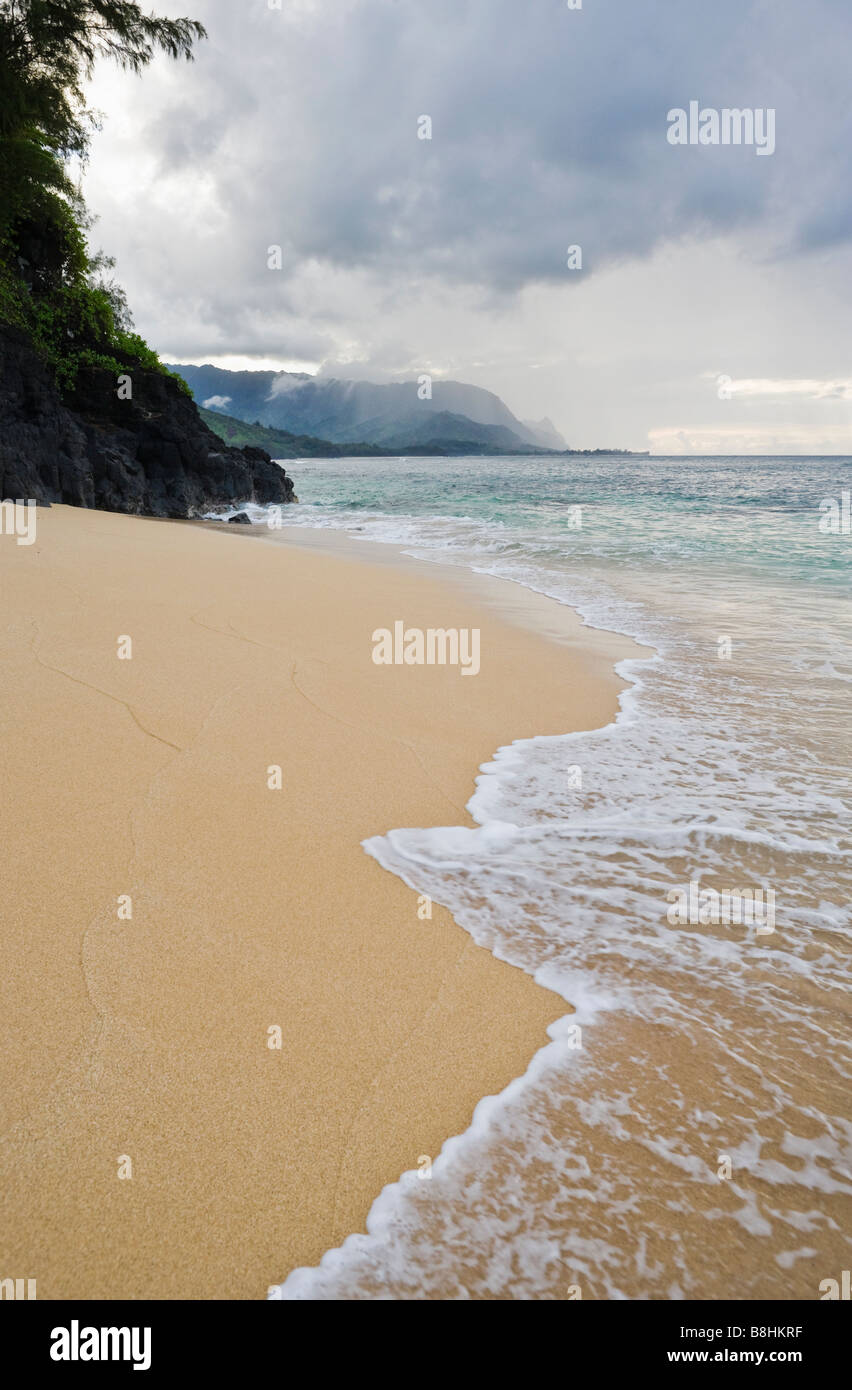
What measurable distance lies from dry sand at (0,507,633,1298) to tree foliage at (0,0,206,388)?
17.8 m

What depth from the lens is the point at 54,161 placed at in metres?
17.7

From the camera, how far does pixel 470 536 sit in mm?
19656

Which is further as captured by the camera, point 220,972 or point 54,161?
point 54,161

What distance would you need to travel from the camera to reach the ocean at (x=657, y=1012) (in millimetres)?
1636

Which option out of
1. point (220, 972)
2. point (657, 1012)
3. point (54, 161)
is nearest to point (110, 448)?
point (54, 161)

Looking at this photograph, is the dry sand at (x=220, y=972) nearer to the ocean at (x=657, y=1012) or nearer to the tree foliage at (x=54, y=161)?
the ocean at (x=657, y=1012)

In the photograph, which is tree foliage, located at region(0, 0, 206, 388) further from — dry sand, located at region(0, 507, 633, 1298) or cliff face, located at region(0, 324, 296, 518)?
dry sand, located at region(0, 507, 633, 1298)

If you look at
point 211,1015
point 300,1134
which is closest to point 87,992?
point 211,1015

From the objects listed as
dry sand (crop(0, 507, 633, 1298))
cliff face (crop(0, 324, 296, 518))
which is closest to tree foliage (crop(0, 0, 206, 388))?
cliff face (crop(0, 324, 296, 518))

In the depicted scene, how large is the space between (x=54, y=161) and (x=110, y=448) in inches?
283

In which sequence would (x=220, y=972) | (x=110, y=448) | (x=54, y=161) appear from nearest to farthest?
(x=220, y=972) → (x=54, y=161) → (x=110, y=448)

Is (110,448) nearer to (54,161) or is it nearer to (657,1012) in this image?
(54,161)

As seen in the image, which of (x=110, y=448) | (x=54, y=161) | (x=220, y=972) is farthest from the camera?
(x=110, y=448)
